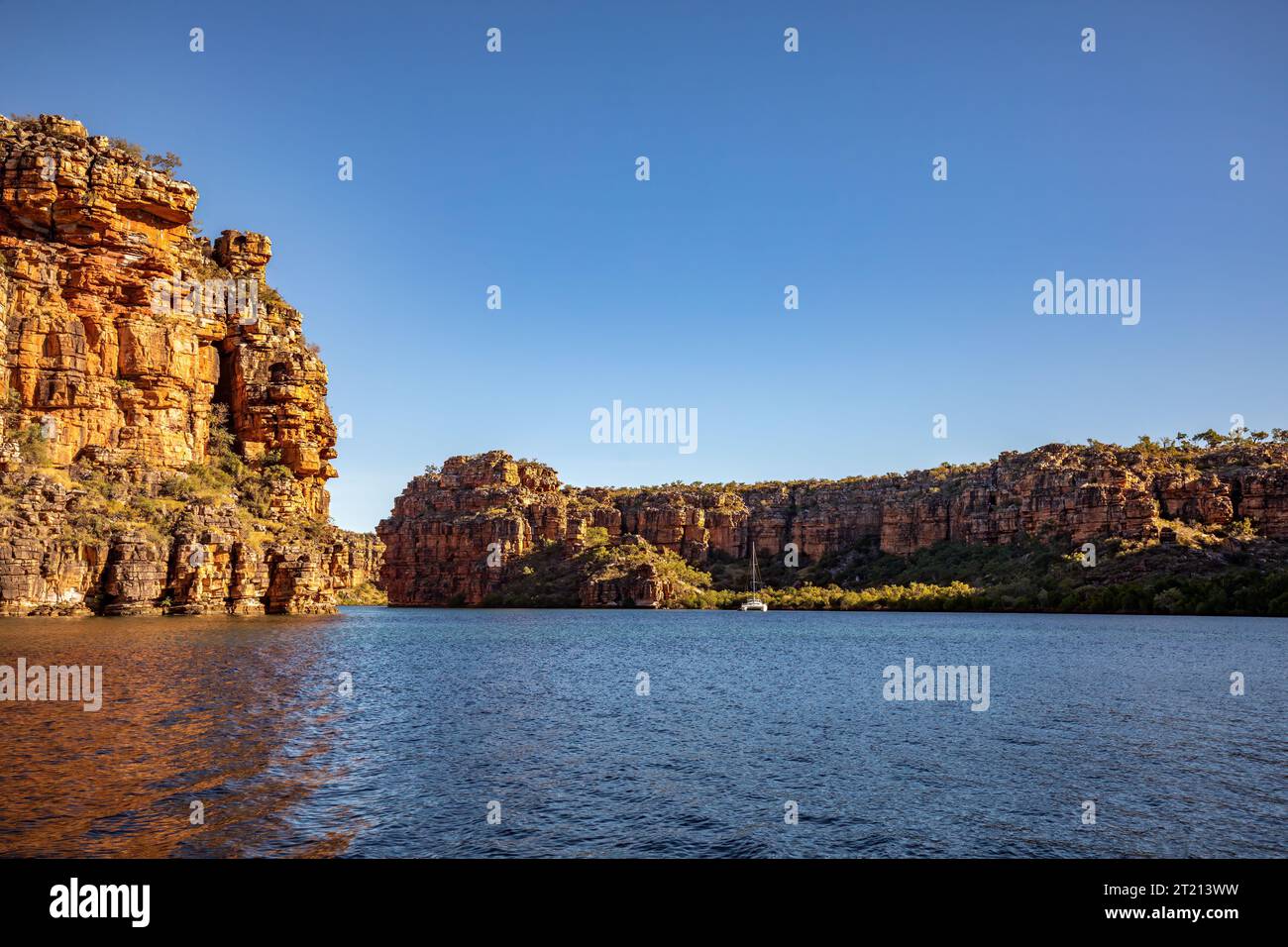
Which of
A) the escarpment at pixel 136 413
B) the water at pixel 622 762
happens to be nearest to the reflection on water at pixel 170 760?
the water at pixel 622 762

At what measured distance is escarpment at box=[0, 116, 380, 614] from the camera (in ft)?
240

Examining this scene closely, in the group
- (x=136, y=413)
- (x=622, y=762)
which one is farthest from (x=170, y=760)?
(x=136, y=413)

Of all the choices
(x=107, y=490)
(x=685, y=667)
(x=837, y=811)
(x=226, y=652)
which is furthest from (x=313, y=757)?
(x=107, y=490)

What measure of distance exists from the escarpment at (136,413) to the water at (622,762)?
95.1ft

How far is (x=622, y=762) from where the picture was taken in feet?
76.3

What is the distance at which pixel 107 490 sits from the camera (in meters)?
79.1

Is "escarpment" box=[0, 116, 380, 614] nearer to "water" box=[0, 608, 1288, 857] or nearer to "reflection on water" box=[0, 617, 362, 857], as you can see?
"water" box=[0, 608, 1288, 857]

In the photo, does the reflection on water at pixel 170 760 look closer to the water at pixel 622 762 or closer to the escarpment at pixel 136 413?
the water at pixel 622 762

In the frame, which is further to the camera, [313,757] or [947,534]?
[947,534]

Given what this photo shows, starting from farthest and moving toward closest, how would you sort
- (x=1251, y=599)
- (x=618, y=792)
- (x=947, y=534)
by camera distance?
1. (x=947, y=534)
2. (x=1251, y=599)
3. (x=618, y=792)

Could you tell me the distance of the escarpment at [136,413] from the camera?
240 feet
